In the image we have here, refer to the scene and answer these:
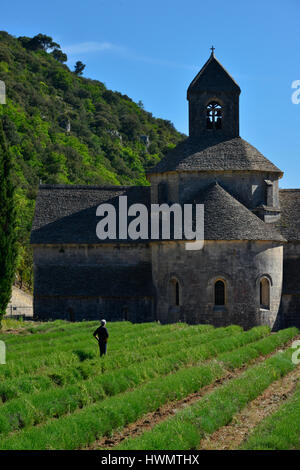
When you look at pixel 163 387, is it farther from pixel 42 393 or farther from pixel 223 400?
pixel 42 393

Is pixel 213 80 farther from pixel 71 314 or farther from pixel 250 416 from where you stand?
pixel 250 416

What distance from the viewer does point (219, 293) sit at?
102 feet

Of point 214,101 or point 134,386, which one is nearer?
point 134,386

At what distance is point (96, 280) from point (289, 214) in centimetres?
1110

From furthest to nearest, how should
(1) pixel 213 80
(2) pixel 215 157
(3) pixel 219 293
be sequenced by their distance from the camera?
(1) pixel 213 80 → (2) pixel 215 157 → (3) pixel 219 293

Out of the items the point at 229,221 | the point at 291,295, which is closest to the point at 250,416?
the point at 229,221


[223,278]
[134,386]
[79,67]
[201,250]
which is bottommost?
[134,386]

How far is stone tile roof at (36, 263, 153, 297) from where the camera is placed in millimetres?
33500

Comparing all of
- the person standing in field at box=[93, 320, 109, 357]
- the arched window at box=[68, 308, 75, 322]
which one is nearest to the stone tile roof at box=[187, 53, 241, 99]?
the arched window at box=[68, 308, 75, 322]

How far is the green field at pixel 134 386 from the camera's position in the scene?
12.4m

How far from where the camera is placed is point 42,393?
15.1 metres

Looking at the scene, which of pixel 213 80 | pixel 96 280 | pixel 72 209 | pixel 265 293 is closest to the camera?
pixel 265 293

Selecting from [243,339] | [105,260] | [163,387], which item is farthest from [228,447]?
[105,260]

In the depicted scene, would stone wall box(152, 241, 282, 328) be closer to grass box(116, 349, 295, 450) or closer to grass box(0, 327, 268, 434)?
grass box(0, 327, 268, 434)
